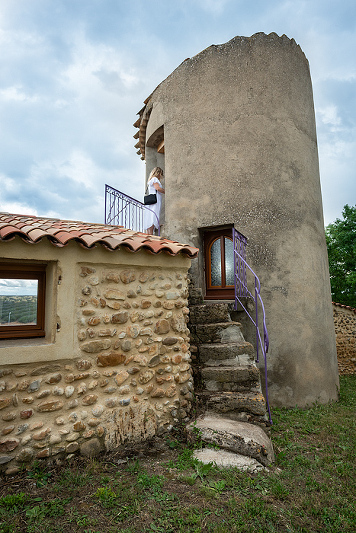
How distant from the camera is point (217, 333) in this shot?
5.39 m

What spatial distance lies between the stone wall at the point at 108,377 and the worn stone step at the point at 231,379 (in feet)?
0.95

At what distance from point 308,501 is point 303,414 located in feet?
10.8

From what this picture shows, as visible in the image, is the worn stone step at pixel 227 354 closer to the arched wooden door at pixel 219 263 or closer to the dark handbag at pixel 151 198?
the arched wooden door at pixel 219 263

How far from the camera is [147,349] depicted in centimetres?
420

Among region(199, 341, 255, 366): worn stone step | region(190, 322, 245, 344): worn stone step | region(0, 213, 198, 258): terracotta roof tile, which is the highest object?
region(0, 213, 198, 258): terracotta roof tile

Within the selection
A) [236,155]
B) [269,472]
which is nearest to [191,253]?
[269,472]

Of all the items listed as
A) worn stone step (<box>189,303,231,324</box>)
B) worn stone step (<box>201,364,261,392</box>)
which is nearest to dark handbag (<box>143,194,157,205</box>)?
worn stone step (<box>189,303,231,324</box>)

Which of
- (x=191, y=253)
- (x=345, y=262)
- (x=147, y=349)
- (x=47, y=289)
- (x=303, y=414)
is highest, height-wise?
(x=345, y=262)

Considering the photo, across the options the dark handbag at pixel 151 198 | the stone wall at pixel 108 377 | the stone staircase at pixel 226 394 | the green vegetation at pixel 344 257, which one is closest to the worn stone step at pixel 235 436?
the stone staircase at pixel 226 394

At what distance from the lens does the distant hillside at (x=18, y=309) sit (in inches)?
144

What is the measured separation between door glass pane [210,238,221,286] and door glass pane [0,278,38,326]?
176 inches

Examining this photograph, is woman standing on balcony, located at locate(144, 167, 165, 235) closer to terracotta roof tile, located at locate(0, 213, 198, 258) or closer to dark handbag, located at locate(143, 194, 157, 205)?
dark handbag, located at locate(143, 194, 157, 205)

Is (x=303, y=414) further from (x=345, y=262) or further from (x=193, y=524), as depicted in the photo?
(x=345, y=262)

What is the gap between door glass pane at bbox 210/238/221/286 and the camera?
752cm
